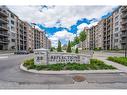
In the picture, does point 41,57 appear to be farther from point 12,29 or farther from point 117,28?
point 117,28

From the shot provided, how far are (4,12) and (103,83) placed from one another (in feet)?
146

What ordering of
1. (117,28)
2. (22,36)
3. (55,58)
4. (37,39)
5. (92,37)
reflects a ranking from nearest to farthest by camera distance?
1. (55,58)
2. (117,28)
3. (22,36)
4. (37,39)
5. (92,37)

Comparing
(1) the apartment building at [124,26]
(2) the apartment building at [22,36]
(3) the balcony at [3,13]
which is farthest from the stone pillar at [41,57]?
(2) the apartment building at [22,36]

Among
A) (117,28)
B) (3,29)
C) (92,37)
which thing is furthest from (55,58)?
(92,37)

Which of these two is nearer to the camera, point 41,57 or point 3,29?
point 41,57

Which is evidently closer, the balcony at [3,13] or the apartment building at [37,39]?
the balcony at [3,13]

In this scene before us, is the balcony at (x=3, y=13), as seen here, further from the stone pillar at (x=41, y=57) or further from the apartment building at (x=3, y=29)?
the stone pillar at (x=41, y=57)

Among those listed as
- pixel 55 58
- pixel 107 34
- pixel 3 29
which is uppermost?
pixel 107 34

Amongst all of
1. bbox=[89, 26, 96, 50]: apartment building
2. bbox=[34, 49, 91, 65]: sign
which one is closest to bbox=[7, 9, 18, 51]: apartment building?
bbox=[34, 49, 91, 65]: sign

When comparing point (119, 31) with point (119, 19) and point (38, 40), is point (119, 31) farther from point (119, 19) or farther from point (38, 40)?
point (38, 40)

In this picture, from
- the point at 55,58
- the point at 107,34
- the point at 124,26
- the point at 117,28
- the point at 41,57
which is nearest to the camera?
the point at 41,57

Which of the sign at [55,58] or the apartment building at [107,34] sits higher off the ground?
the apartment building at [107,34]
